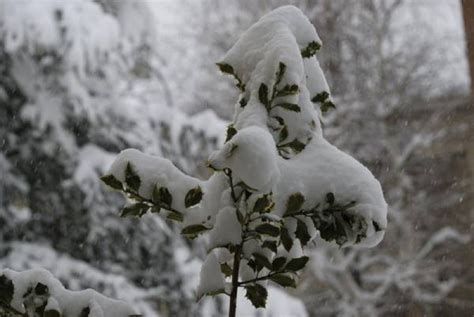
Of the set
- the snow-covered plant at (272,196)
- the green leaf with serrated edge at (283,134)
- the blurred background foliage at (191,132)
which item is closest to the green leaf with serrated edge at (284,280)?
the snow-covered plant at (272,196)

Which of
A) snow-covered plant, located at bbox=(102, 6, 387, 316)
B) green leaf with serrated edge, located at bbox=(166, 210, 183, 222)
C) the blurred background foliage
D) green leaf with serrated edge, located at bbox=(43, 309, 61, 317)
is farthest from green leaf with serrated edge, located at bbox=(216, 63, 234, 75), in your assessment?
the blurred background foliage

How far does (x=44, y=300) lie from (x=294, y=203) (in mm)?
211

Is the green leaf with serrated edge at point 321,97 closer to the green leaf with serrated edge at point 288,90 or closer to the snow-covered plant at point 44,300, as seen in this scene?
the green leaf with serrated edge at point 288,90

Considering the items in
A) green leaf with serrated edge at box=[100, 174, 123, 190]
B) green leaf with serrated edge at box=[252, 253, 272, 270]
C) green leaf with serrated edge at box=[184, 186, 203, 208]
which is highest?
green leaf with serrated edge at box=[100, 174, 123, 190]

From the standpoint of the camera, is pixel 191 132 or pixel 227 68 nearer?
pixel 227 68

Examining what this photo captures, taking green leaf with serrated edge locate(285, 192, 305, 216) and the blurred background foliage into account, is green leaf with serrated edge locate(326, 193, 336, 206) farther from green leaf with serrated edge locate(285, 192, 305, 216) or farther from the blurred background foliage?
the blurred background foliage

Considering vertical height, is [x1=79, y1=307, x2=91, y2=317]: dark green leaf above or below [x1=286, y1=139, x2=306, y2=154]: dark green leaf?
below

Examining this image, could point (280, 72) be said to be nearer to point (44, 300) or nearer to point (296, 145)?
point (296, 145)

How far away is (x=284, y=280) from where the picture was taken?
0.52m

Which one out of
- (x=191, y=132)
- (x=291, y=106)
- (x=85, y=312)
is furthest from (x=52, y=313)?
(x=191, y=132)

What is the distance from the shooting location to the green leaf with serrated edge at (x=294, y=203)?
0.48 metres

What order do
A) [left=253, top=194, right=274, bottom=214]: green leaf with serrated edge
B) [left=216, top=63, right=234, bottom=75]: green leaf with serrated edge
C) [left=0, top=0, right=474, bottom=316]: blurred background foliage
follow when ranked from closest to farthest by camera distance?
[left=253, top=194, right=274, bottom=214]: green leaf with serrated edge < [left=216, top=63, right=234, bottom=75]: green leaf with serrated edge < [left=0, top=0, right=474, bottom=316]: blurred background foliage

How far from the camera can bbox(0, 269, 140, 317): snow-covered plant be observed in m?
0.52

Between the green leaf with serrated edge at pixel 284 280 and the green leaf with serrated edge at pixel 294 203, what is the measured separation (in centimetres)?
6
